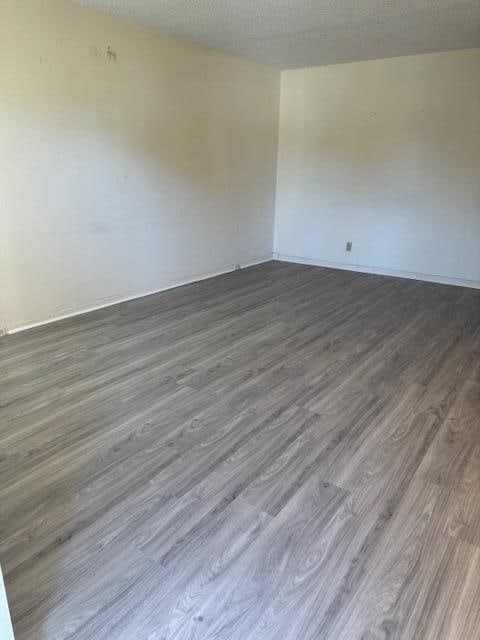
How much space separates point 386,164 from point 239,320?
2.79 metres

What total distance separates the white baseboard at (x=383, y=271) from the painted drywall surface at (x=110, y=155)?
3.57 ft

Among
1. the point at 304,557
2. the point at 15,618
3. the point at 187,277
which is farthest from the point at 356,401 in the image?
the point at 187,277

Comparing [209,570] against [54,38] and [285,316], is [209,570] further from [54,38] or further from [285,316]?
[54,38]

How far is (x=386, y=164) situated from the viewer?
511 cm

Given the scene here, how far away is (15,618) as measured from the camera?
1281mm

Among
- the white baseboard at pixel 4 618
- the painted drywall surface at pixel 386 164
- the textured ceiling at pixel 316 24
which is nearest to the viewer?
the white baseboard at pixel 4 618

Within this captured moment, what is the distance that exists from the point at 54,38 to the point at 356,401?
3308 mm

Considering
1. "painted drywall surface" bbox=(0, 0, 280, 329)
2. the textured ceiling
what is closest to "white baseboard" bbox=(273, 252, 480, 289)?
"painted drywall surface" bbox=(0, 0, 280, 329)

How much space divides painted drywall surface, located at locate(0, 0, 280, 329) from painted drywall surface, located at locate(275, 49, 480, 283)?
26.9 inches

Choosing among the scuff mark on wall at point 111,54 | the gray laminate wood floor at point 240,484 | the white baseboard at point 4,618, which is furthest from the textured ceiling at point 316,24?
the white baseboard at point 4,618

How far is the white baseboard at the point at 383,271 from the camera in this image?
4.96 m

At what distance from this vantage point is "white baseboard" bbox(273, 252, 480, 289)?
496 centimetres

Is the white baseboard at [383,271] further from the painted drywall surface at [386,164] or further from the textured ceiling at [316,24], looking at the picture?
the textured ceiling at [316,24]

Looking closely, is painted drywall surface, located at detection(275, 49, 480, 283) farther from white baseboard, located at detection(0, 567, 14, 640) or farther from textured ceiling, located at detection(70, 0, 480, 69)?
A: white baseboard, located at detection(0, 567, 14, 640)
